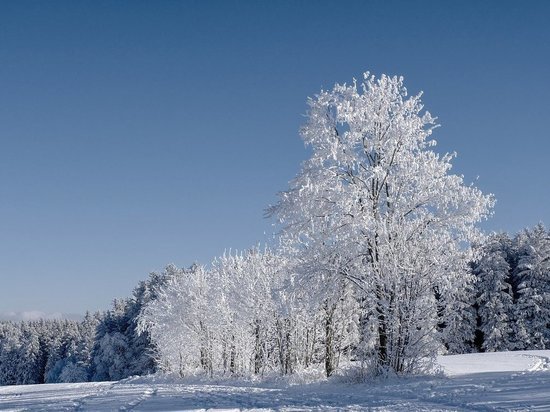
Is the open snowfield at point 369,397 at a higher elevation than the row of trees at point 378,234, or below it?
below

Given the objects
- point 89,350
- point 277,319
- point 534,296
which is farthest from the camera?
point 89,350

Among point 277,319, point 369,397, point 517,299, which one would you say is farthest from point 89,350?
point 369,397

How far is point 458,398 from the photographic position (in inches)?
453

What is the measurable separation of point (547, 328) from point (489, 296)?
15.8ft

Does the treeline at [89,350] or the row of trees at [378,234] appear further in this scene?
the treeline at [89,350]

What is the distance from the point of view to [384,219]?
672 inches

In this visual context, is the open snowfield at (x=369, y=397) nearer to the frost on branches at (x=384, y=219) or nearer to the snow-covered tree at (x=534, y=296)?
the frost on branches at (x=384, y=219)

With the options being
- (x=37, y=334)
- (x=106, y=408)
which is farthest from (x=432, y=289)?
(x=37, y=334)

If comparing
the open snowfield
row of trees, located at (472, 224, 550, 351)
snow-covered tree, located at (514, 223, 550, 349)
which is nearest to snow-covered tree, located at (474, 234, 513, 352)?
row of trees, located at (472, 224, 550, 351)

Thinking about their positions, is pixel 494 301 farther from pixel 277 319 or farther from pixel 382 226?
pixel 382 226

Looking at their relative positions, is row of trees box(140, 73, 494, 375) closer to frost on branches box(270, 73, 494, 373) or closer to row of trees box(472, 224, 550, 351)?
frost on branches box(270, 73, 494, 373)

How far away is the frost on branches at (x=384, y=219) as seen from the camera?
53.4ft

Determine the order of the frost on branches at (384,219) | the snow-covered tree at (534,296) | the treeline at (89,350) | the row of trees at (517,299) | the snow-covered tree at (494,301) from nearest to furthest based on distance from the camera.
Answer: the frost on branches at (384,219), the snow-covered tree at (534,296), the row of trees at (517,299), the snow-covered tree at (494,301), the treeline at (89,350)

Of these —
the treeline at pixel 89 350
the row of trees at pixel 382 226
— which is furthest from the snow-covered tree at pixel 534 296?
the treeline at pixel 89 350
